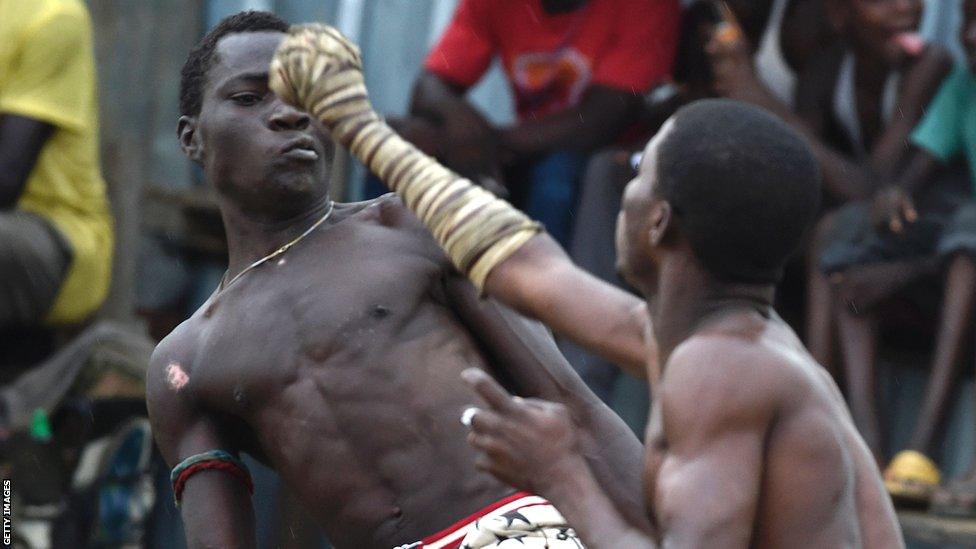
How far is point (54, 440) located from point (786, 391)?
15.4ft

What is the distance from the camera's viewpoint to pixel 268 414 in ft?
12.4

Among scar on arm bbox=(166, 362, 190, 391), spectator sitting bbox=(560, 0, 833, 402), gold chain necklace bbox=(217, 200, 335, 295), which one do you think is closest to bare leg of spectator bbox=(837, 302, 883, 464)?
spectator sitting bbox=(560, 0, 833, 402)

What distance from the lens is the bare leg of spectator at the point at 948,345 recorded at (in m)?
5.69

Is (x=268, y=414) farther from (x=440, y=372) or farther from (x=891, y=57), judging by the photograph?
(x=891, y=57)

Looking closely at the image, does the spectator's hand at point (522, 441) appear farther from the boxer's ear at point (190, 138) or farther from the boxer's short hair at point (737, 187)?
the boxer's ear at point (190, 138)

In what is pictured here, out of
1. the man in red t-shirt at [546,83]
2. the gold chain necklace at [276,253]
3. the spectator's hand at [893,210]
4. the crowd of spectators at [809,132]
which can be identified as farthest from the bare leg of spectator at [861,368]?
the gold chain necklace at [276,253]

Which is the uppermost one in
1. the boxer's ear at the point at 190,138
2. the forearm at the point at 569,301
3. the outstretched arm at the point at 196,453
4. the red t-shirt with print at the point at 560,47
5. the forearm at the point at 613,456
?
the forearm at the point at 569,301

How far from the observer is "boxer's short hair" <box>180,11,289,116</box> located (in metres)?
3.99

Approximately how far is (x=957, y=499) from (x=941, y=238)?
31.9 inches

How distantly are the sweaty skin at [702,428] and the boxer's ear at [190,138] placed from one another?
47.9 inches

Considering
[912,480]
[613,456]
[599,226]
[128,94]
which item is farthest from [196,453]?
[128,94]

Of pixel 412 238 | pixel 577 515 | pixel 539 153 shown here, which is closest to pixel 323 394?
pixel 412 238

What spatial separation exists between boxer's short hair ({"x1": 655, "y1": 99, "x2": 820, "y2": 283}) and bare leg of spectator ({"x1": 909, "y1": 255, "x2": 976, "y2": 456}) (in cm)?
289

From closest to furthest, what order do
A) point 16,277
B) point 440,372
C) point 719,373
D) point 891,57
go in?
1. point 719,373
2. point 440,372
3. point 891,57
4. point 16,277
